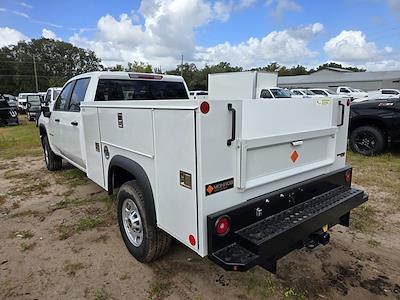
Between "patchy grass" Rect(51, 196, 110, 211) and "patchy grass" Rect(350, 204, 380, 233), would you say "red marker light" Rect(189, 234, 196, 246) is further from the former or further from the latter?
"patchy grass" Rect(51, 196, 110, 211)

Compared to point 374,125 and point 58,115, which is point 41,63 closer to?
point 58,115

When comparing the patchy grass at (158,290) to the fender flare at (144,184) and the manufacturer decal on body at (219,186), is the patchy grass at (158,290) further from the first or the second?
the manufacturer decal on body at (219,186)

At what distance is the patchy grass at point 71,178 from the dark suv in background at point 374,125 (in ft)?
21.7

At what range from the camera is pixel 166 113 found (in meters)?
2.23

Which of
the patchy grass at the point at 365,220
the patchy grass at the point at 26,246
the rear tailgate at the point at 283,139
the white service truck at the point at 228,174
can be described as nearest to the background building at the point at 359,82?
the patchy grass at the point at 365,220

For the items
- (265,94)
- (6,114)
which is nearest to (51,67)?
(6,114)

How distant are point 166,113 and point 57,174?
5269 mm

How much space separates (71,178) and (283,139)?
500cm

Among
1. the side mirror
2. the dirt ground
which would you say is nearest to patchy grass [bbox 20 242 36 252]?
the dirt ground

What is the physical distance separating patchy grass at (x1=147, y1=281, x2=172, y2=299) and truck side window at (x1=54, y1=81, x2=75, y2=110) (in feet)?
11.3

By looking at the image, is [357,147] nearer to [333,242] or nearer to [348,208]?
[333,242]

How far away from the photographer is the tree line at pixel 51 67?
207 feet

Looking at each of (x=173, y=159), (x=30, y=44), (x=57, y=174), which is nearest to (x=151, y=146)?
(x=173, y=159)

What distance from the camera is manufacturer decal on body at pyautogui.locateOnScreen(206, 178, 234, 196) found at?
205cm
